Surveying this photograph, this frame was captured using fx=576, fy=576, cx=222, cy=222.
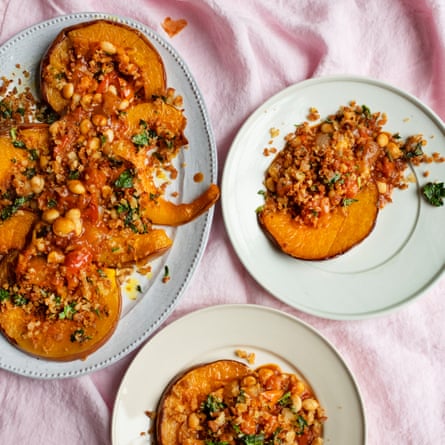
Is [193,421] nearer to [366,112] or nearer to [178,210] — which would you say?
[178,210]

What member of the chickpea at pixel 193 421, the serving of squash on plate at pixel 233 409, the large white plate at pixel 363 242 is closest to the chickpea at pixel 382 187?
the large white plate at pixel 363 242

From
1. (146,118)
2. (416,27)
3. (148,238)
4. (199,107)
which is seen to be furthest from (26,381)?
(416,27)

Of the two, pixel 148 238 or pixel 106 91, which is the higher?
pixel 106 91

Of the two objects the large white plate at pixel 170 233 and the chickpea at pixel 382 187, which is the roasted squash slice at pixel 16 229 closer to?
the large white plate at pixel 170 233

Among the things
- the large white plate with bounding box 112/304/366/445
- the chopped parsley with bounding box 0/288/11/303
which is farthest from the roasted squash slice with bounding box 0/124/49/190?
the large white plate with bounding box 112/304/366/445

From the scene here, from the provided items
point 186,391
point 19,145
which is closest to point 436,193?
point 186,391

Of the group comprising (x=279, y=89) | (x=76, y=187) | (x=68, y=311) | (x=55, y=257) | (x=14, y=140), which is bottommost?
(x=68, y=311)

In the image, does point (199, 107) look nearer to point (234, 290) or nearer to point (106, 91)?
point (106, 91)
